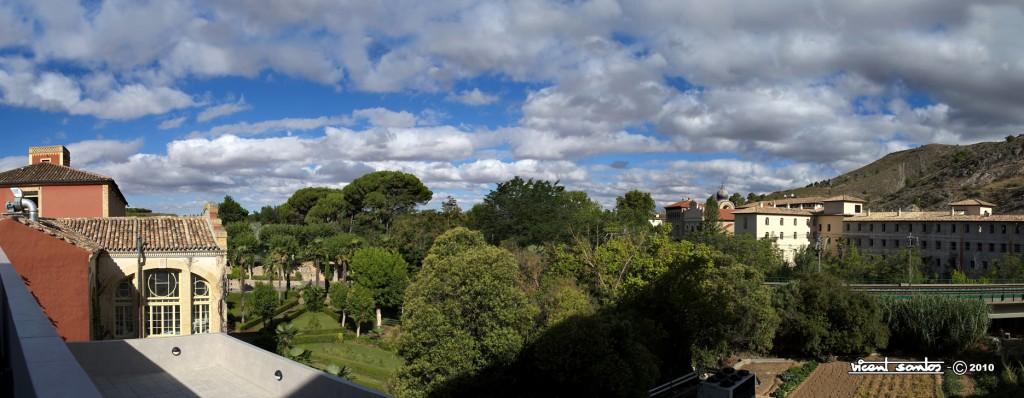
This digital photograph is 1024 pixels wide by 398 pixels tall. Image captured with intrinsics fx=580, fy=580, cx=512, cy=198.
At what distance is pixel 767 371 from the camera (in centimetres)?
3048

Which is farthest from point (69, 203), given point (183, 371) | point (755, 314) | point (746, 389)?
point (755, 314)

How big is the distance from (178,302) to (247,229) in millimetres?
45466

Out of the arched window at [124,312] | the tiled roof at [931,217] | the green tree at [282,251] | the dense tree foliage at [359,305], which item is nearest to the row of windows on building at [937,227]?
Answer: the tiled roof at [931,217]

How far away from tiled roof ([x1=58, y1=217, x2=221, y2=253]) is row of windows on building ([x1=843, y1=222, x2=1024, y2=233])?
63083mm

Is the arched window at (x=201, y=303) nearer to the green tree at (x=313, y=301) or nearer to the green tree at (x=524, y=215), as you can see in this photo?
the green tree at (x=313, y=301)

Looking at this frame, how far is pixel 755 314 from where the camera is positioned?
30016mm

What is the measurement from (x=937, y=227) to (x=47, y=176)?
70.9m

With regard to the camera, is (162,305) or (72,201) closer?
(162,305)

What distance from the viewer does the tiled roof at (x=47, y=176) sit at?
77.1ft

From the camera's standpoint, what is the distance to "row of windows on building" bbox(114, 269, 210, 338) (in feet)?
62.0

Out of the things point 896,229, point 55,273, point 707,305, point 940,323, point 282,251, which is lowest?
point 940,323

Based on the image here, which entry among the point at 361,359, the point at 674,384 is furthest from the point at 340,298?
the point at 674,384

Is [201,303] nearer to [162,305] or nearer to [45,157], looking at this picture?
[162,305]

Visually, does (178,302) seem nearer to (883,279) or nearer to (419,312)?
(419,312)
